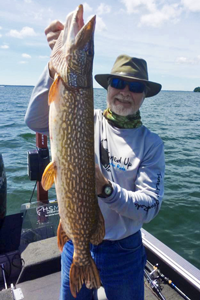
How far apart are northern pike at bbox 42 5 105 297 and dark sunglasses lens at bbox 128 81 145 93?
617 millimetres

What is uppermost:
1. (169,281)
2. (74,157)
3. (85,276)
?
(74,157)

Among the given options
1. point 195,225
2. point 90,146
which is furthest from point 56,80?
point 195,225

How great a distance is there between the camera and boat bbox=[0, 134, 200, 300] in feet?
10.0

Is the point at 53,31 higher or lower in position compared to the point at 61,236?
higher

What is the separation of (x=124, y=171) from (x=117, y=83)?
Result: 2.68 feet

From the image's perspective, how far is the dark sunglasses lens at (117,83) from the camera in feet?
7.91

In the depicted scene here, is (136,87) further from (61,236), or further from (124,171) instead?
(61,236)

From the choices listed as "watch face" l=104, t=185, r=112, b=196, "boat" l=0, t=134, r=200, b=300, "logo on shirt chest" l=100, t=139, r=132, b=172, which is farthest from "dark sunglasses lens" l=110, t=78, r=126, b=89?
"boat" l=0, t=134, r=200, b=300

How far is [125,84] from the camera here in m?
2.40

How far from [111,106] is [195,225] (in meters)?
5.20

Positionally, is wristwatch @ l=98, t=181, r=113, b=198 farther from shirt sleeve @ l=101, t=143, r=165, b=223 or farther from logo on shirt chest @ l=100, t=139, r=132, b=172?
logo on shirt chest @ l=100, t=139, r=132, b=172

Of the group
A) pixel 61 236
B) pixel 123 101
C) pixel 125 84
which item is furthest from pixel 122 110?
pixel 61 236

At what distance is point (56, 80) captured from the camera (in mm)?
1803

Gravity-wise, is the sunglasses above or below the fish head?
below
